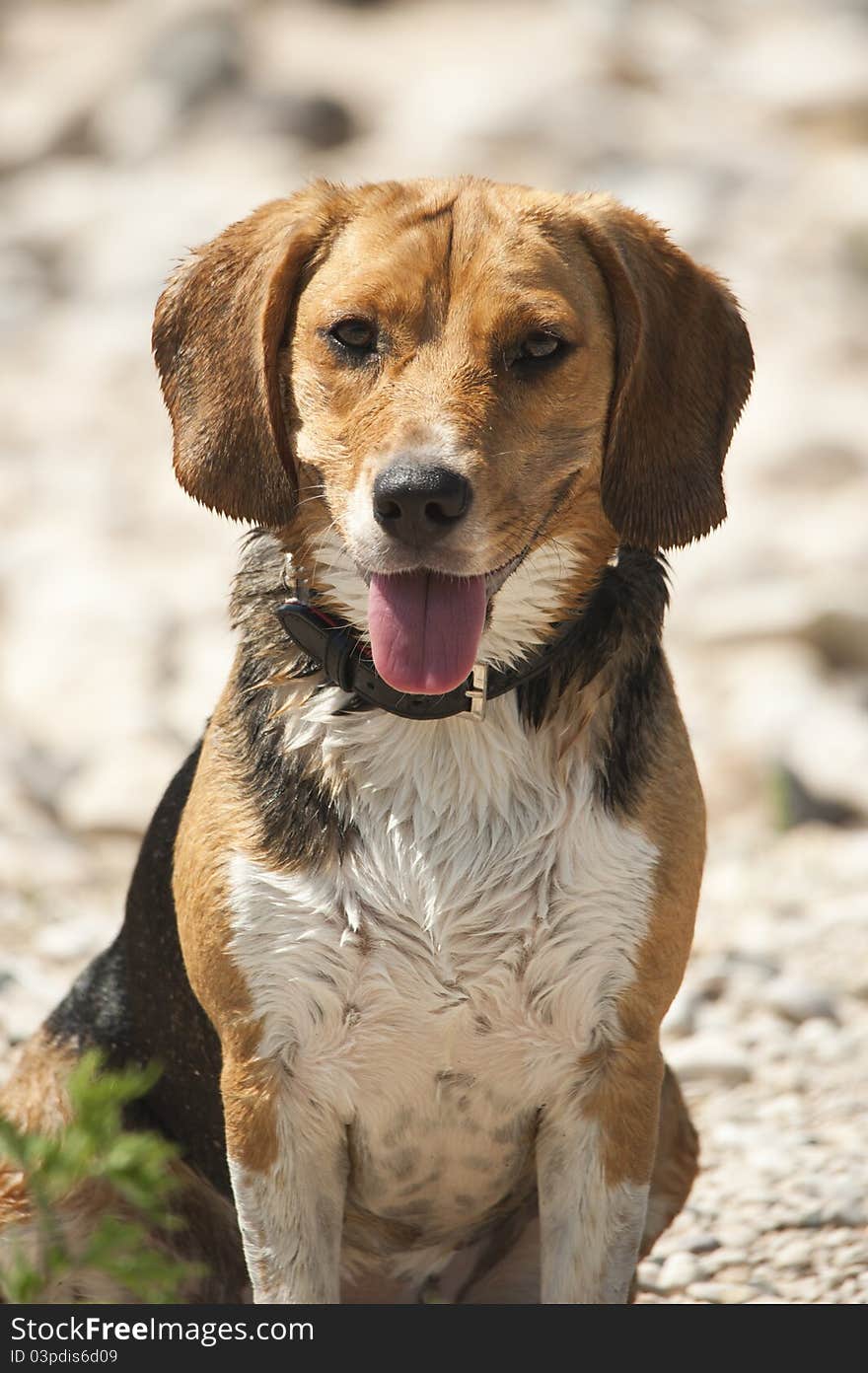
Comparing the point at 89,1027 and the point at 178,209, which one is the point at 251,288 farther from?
the point at 178,209

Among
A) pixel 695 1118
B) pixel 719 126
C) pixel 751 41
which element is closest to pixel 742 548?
pixel 695 1118

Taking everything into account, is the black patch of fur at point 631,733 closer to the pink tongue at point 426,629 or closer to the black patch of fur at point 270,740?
the pink tongue at point 426,629

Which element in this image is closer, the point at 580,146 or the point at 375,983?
the point at 375,983

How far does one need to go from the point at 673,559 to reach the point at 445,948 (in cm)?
730

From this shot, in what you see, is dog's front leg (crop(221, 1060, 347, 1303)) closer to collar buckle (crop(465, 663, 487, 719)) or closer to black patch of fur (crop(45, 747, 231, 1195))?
black patch of fur (crop(45, 747, 231, 1195))

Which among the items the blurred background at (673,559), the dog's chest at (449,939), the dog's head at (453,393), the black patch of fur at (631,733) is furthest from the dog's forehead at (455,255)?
the blurred background at (673,559)

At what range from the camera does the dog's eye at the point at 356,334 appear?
3820 mm

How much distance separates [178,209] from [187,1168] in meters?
11.7

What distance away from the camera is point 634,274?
3.95 metres

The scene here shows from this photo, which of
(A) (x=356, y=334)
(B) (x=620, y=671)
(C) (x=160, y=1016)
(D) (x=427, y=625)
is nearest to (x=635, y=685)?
(B) (x=620, y=671)

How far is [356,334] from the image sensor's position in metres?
3.83

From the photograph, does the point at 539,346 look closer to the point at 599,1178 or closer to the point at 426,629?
the point at 426,629

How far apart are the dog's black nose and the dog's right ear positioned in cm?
43

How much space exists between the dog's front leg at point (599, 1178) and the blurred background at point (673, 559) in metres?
1.01
